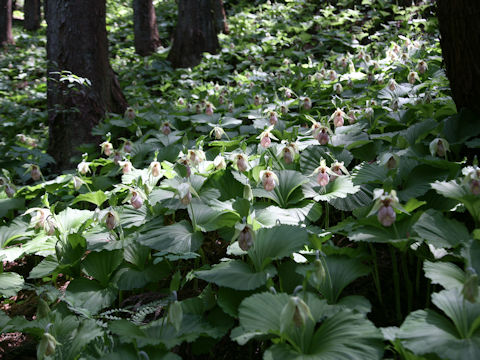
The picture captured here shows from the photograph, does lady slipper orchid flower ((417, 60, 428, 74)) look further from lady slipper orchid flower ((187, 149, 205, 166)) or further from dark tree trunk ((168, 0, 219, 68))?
dark tree trunk ((168, 0, 219, 68))

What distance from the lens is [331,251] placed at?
6.50 feet

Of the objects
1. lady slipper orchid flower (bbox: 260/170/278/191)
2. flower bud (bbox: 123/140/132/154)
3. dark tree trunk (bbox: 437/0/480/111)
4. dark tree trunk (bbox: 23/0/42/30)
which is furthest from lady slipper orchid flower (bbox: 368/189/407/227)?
dark tree trunk (bbox: 23/0/42/30)

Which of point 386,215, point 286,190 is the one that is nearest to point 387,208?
point 386,215

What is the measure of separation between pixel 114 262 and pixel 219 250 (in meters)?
0.71

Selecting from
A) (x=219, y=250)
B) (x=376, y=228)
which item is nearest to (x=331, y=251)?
(x=376, y=228)

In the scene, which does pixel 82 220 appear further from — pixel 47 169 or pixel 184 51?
pixel 184 51

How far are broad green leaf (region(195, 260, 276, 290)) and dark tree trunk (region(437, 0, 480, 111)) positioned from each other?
6.44ft

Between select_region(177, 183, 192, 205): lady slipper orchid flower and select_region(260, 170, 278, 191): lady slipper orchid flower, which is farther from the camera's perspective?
select_region(260, 170, 278, 191): lady slipper orchid flower

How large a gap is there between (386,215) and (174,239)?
1.18m

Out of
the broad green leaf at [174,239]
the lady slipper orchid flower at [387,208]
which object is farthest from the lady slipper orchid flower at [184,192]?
the lady slipper orchid flower at [387,208]

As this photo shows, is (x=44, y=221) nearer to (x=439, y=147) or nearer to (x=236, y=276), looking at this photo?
(x=236, y=276)

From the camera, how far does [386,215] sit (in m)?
1.79

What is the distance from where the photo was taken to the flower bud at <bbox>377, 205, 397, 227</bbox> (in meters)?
1.79

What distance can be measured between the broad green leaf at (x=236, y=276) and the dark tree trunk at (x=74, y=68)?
3.33 metres
